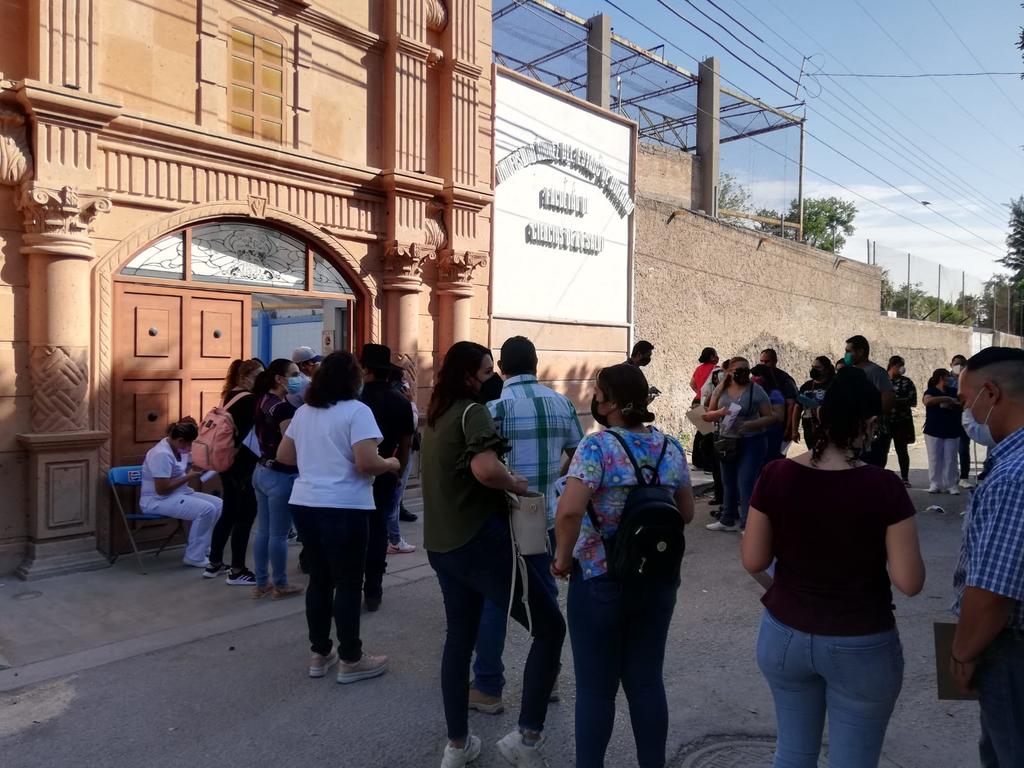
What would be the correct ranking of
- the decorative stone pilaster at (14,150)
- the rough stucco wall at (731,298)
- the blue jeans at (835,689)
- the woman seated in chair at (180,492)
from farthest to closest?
1. the rough stucco wall at (731,298)
2. the woman seated in chair at (180,492)
3. the decorative stone pilaster at (14,150)
4. the blue jeans at (835,689)

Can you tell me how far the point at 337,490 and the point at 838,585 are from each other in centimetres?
262

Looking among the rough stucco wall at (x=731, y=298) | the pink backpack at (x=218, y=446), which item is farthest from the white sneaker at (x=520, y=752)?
the rough stucco wall at (x=731, y=298)

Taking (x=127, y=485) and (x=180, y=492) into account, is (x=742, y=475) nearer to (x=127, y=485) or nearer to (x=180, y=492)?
(x=180, y=492)

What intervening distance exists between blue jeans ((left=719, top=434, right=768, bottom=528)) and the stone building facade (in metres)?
3.63

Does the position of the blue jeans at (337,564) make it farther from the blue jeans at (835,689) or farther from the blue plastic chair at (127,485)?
Result: the blue plastic chair at (127,485)

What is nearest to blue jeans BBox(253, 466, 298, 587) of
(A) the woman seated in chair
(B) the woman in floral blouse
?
(A) the woman seated in chair

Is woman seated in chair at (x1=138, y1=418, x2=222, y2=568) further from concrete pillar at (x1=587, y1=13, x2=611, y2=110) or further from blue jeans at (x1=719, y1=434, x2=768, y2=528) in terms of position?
concrete pillar at (x1=587, y1=13, x2=611, y2=110)

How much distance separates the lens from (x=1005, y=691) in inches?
90.4

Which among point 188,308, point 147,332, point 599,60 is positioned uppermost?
point 599,60

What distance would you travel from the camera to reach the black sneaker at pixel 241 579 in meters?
6.30

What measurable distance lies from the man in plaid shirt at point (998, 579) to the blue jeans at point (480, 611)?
153cm

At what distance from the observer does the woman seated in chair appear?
6.66 metres

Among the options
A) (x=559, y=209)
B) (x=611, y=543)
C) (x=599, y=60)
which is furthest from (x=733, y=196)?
(x=611, y=543)

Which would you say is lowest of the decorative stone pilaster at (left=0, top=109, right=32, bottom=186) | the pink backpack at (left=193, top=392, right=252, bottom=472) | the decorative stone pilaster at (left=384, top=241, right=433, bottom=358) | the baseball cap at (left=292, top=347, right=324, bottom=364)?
the pink backpack at (left=193, top=392, right=252, bottom=472)
